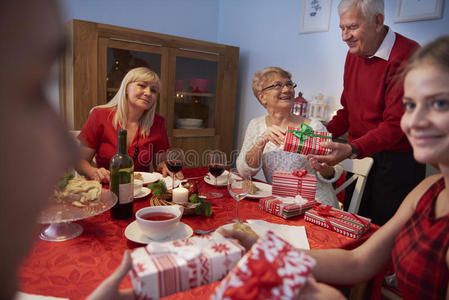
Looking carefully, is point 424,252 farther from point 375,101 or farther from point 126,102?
point 126,102

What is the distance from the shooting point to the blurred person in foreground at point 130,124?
7.22 feet

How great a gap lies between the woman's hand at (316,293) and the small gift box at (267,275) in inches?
2.6

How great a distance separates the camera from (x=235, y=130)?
436cm

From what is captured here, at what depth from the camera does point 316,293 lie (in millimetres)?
624

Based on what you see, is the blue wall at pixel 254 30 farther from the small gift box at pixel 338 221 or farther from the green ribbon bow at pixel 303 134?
the small gift box at pixel 338 221

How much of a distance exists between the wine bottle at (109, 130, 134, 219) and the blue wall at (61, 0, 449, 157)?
2.32m

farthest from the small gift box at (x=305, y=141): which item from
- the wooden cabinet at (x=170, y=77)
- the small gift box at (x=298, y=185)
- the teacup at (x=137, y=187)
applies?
the wooden cabinet at (x=170, y=77)

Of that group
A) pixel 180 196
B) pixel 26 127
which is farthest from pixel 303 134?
pixel 26 127

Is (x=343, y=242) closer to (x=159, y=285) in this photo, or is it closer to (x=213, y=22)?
(x=159, y=285)

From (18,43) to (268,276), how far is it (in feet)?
1.55

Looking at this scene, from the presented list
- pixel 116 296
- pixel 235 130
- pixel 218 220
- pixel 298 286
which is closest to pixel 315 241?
pixel 218 220

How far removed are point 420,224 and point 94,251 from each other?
0.95 m

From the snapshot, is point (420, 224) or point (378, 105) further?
point (378, 105)

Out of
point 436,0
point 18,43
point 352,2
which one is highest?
point 436,0
